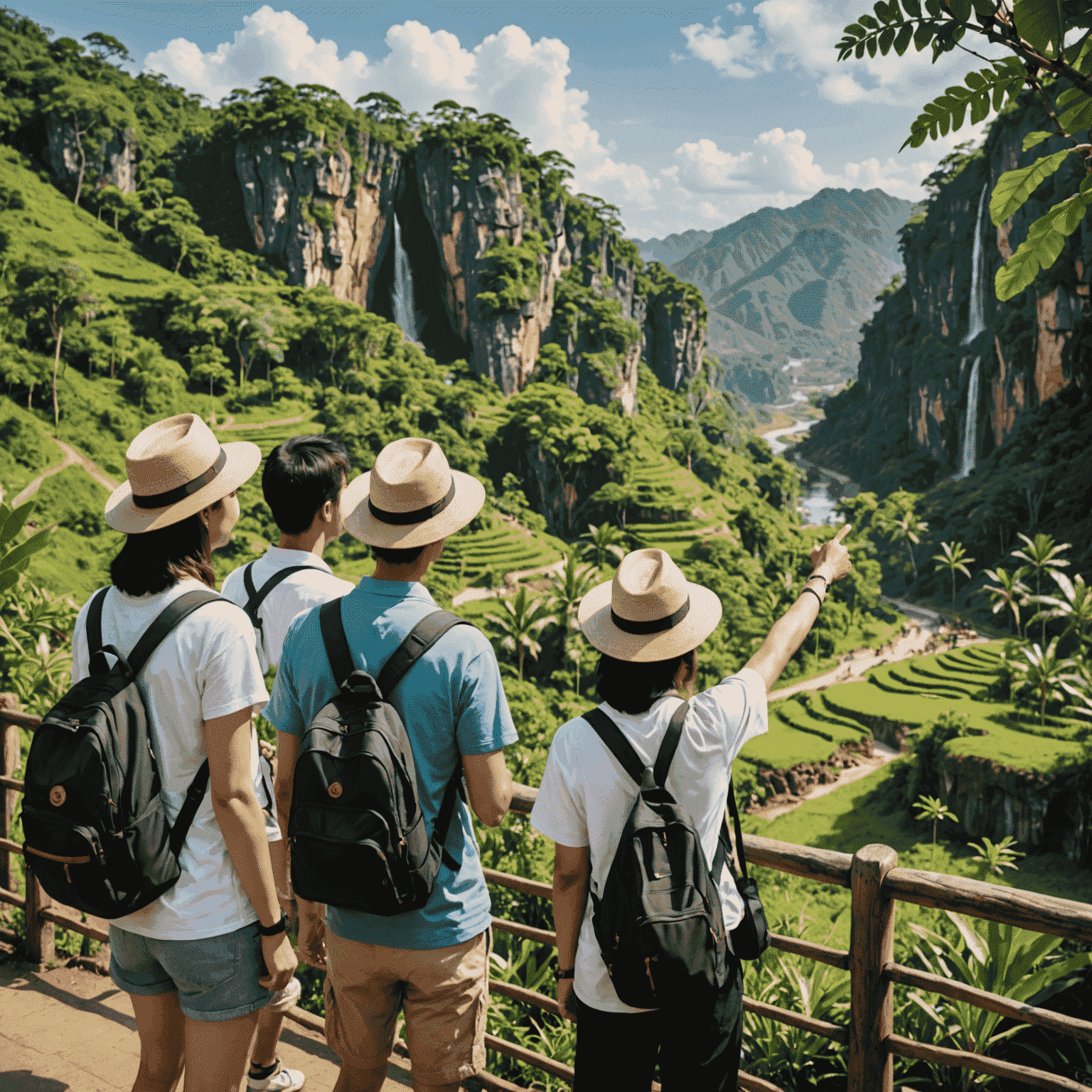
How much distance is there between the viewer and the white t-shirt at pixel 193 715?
1540 millimetres

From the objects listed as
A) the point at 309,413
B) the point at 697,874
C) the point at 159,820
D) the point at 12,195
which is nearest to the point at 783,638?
the point at 697,874

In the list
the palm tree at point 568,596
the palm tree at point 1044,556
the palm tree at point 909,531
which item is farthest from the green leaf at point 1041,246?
the palm tree at point 909,531

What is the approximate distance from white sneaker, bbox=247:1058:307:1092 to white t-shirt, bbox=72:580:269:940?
0.94m

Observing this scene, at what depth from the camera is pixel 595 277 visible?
6009 cm

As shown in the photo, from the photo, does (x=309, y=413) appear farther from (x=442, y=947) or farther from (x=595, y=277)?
(x=442, y=947)

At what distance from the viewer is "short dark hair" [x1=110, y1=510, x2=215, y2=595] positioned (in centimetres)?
160

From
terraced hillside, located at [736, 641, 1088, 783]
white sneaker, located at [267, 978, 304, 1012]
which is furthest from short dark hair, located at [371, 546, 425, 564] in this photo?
terraced hillside, located at [736, 641, 1088, 783]

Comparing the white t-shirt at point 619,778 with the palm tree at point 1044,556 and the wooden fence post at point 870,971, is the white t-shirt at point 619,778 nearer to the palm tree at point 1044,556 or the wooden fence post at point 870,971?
the wooden fence post at point 870,971

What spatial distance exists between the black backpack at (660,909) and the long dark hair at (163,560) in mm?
896

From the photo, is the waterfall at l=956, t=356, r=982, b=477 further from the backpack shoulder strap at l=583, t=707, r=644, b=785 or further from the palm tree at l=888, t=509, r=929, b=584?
the backpack shoulder strap at l=583, t=707, r=644, b=785

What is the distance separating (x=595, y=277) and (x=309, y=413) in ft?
92.9

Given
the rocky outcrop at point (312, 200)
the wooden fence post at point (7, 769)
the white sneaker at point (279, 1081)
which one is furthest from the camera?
the rocky outcrop at point (312, 200)

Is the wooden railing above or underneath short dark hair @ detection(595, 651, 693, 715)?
underneath

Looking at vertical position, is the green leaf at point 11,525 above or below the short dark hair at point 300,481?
below
